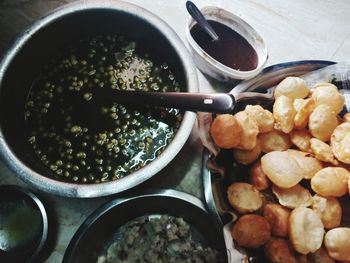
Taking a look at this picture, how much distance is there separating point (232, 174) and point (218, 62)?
0.60 metres

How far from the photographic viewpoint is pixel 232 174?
71.3 inches

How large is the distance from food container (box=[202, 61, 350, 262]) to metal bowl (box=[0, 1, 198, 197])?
23 cm

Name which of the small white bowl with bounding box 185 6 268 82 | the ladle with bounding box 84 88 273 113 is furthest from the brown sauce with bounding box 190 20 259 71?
the ladle with bounding box 84 88 273 113

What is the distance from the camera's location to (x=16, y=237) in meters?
1.87

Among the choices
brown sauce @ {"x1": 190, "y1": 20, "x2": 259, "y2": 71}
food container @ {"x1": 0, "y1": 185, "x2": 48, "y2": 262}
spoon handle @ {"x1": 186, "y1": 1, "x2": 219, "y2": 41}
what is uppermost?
spoon handle @ {"x1": 186, "y1": 1, "x2": 219, "y2": 41}

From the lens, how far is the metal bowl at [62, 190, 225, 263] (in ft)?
5.75

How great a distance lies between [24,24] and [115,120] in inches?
39.6

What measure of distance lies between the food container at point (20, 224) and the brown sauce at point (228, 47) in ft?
4.04

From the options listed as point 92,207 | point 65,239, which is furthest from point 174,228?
point 65,239

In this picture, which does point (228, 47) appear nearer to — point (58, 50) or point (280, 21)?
point (280, 21)

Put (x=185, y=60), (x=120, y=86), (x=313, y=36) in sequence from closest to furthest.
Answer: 1. (x=185, y=60)
2. (x=120, y=86)
3. (x=313, y=36)

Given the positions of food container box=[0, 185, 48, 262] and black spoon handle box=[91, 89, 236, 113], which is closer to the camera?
black spoon handle box=[91, 89, 236, 113]

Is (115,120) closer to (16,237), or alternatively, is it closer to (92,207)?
(92,207)

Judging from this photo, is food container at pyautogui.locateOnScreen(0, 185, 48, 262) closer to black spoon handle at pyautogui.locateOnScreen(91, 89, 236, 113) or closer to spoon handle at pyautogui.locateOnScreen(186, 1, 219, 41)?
black spoon handle at pyautogui.locateOnScreen(91, 89, 236, 113)
